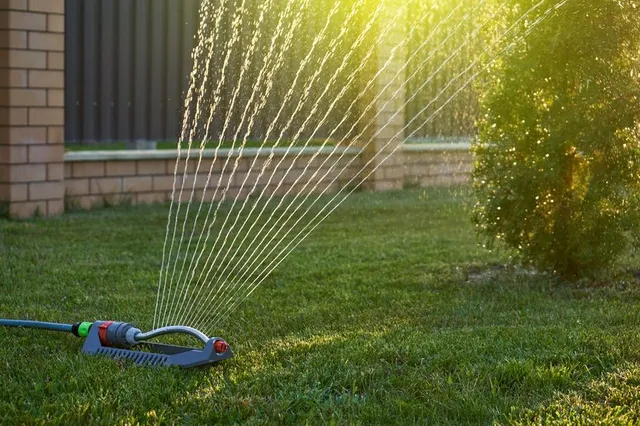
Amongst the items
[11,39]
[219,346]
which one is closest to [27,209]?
[11,39]

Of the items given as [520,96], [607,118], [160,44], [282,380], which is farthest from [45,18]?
[282,380]

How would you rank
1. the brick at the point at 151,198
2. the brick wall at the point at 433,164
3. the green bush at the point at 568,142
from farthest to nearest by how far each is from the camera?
the brick wall at the point at 433,164, the brick at the point at 151,198, the green bush at the point at 568,142

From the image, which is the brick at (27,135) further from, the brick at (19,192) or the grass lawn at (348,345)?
the grass lawn at (348,345)

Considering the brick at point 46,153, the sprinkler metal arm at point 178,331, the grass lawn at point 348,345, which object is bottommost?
the grass lawn at point 348,345

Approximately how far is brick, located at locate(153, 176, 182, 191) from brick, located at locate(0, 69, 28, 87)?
1.65 meters

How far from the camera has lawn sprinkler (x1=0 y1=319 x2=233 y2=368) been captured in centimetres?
352

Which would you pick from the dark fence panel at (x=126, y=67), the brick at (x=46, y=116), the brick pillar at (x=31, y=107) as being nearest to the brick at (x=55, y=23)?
the brick pillar at (x=31, y=107)

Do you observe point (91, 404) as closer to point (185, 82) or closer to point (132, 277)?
point (132, 277)

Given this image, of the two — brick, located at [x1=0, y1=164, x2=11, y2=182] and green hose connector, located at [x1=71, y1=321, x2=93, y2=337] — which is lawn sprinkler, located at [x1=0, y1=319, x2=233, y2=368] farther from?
brick, located at [x1=0, y1=164, x2=11, y2=182]

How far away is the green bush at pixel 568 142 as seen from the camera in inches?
200

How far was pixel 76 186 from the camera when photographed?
8.36 meters

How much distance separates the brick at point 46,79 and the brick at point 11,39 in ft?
0.73

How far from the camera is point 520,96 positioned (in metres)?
5.40

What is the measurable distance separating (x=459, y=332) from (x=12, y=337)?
167cm
